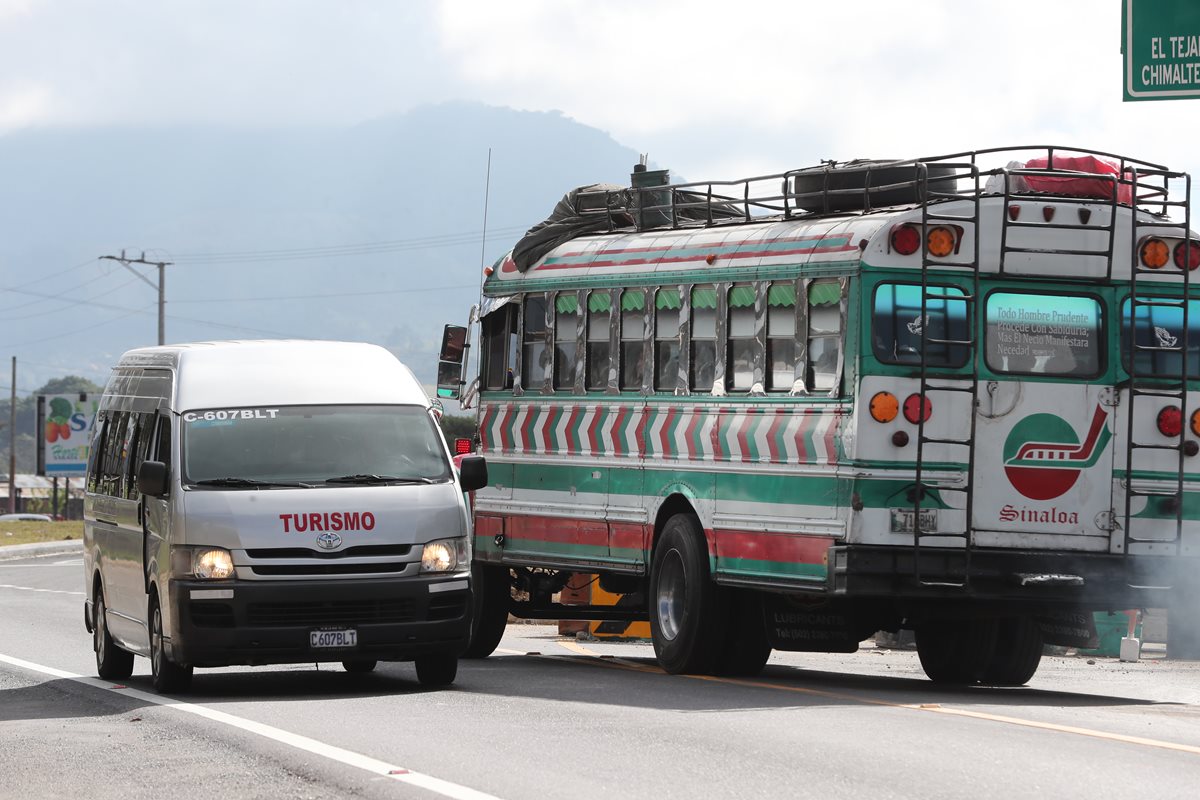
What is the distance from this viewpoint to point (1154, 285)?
1500 cm

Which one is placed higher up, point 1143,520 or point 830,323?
point 830,323

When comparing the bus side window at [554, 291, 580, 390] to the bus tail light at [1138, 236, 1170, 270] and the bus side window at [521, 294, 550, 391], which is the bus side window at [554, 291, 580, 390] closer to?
the bus side window at [521, 294, 550, 391]

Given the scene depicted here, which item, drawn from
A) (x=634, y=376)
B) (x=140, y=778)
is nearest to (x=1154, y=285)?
(x=634, y=376)

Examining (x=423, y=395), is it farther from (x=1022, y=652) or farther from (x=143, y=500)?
(x=1022, y=652)

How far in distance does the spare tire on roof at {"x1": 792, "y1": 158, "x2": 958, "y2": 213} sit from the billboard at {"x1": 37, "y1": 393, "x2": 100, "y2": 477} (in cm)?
9100

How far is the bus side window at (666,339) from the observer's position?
16.7 m

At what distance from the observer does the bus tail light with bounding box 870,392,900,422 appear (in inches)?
561

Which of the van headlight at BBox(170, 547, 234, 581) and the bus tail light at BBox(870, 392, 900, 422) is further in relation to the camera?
the bus tail light at BBox(870, 392, 900, 422)

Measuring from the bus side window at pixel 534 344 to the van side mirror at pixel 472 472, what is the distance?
3367 mm

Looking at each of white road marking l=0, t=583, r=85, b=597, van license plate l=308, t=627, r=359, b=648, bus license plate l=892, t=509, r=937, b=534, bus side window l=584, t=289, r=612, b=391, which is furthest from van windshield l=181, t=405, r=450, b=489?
white road marking l=0, t=583, r=85, b=597

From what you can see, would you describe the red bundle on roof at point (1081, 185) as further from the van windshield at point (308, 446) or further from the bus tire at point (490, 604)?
the bus tire at point (490, 604)

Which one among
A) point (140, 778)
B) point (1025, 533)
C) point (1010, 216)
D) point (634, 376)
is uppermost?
point (1010, 216)

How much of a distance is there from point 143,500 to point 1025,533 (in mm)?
6055

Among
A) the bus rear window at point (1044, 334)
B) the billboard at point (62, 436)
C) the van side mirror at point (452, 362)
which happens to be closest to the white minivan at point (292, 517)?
the van side mirror at point (452, 362)
